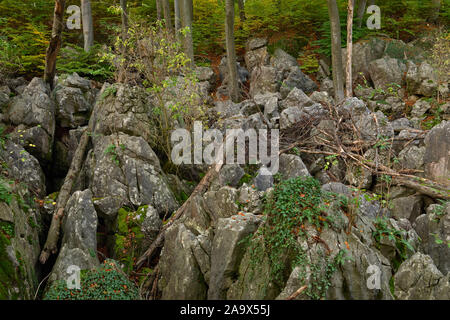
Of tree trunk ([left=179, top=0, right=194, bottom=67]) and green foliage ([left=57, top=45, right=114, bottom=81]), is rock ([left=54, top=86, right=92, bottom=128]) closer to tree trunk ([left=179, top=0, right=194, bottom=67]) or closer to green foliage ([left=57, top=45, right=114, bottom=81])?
green foliage ([left=57, top=45, right=114, bottom=81])

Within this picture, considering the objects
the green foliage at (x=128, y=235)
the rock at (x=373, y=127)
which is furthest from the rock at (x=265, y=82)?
the green foliage at (x=128, y=235)

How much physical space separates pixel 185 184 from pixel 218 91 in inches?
319

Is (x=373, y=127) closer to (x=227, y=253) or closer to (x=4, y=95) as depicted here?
(x=227, y=253)

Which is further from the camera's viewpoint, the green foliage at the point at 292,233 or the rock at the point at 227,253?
the rock at the point at 227,253

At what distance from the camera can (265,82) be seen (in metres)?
17.4

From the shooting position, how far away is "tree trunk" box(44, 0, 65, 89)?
34.2 ft

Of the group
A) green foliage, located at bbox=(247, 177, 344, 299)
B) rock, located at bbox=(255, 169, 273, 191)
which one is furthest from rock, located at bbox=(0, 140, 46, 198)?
green foliage, located at bbox=(247, 177, 344, 299)

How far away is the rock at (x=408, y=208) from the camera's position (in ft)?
30.1

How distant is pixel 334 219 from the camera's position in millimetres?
6125

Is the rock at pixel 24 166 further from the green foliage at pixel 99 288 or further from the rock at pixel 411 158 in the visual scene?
the rock at pixel 411 158

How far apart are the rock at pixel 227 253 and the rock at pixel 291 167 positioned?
3.84m

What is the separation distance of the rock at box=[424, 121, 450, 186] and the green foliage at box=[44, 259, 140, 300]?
9025 millimetres

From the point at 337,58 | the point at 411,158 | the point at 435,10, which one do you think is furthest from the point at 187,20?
the point at 435,10
